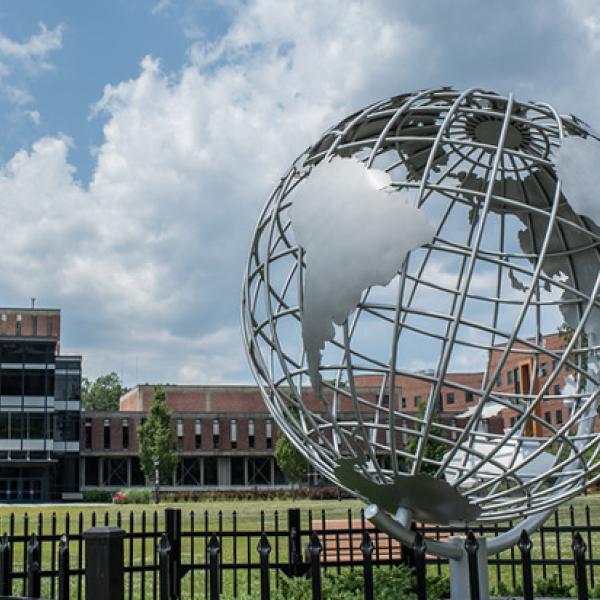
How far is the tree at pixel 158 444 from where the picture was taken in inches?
1768

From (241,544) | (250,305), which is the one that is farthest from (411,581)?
(241,544)

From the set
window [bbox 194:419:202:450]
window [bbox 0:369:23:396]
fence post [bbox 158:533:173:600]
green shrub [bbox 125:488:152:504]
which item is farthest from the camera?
window [bbox 194:419:202:450]

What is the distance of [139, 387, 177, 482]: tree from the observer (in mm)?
44906

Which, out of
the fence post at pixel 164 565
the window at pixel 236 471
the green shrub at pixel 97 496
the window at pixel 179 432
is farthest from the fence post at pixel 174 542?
the window at pixel 236 471

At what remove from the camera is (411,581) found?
22.9ft

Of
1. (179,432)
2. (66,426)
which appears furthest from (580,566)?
(179,432)

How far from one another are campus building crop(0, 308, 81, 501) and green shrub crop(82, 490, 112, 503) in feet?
5.27

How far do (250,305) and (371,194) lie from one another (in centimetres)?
150

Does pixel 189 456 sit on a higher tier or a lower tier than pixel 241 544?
higher

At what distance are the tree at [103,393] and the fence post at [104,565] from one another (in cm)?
9592

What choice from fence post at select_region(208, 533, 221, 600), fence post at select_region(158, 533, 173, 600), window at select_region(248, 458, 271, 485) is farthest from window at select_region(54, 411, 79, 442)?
fence post at select_region(208, 533, 221, 600)

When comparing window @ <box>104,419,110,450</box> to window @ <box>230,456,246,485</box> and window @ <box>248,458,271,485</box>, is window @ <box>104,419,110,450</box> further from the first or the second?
window @ <box>248,458,271,485</box>

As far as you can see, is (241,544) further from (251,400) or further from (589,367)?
(251,400)

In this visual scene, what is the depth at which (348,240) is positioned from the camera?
473 centimetres
